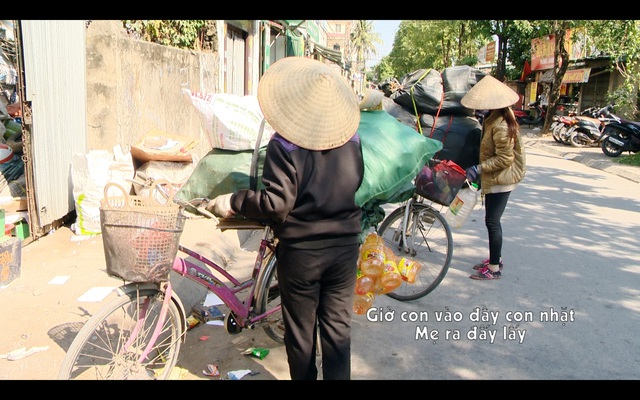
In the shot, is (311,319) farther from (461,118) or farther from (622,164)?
(622,164)

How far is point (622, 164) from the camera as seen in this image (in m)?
11.9

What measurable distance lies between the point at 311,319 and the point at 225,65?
879 centimetres

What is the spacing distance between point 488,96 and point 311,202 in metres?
2.39

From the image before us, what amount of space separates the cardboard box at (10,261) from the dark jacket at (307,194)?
2554 millimetres

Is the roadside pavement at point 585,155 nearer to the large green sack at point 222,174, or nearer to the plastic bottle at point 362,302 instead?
the plastic bottle at point 362,302

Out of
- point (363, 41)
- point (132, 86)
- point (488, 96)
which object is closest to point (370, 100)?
point (488, 96)

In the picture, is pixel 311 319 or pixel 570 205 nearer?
pixel 311 319

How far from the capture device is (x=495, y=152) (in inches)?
169

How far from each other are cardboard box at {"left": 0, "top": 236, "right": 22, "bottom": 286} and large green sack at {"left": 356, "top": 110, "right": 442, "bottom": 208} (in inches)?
114

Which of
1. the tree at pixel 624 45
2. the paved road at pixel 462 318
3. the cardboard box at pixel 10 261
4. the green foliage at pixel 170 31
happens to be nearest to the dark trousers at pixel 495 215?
the paved road at pixel 462 318

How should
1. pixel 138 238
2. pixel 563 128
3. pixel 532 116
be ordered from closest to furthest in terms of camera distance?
pixel 138 238, pixel 563 128, pixel 532 116

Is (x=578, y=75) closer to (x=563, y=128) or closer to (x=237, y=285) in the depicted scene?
(x=563, y=128)

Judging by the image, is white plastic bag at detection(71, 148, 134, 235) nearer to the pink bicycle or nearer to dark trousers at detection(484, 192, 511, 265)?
the pink bicycle
